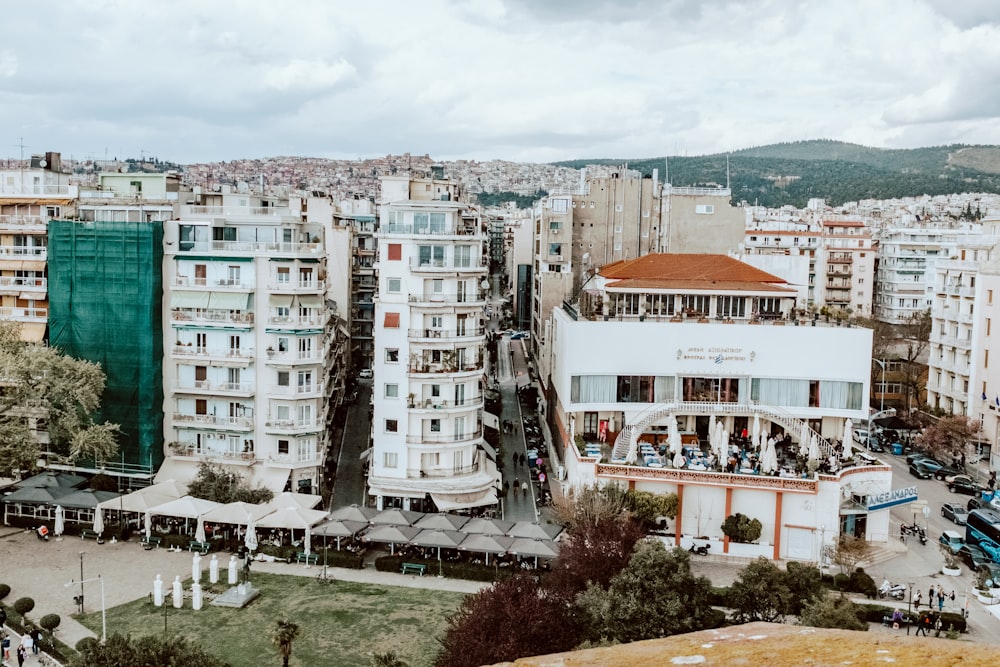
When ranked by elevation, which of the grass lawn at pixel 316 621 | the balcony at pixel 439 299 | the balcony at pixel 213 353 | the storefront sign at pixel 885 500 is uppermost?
the balcony at pixel 439 299

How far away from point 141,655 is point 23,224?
33.1 m

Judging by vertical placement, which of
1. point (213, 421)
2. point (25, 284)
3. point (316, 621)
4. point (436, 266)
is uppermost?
point (436, 266)

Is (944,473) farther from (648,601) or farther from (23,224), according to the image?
(23,224)

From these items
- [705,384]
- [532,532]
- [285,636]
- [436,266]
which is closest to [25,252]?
[436,266]

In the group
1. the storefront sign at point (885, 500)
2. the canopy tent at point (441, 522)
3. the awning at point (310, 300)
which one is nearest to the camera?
the canopy tent at point (441, 522)

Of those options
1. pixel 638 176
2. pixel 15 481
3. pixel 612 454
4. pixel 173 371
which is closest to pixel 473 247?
pixel 612 454

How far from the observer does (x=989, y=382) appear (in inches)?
2311

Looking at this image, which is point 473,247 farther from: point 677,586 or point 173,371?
point 677,586

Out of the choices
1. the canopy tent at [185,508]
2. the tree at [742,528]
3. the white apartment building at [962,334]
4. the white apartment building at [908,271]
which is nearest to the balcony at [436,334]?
the canopy tent at [185,508]

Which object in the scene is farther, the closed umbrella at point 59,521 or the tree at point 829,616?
the closed umbrella at point 59,521

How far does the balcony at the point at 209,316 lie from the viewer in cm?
4362

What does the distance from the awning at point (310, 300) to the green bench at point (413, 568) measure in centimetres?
1429

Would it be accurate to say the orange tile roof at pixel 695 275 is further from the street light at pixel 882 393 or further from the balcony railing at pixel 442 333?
the street light at pixel 882 393

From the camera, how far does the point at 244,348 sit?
4384 cm
